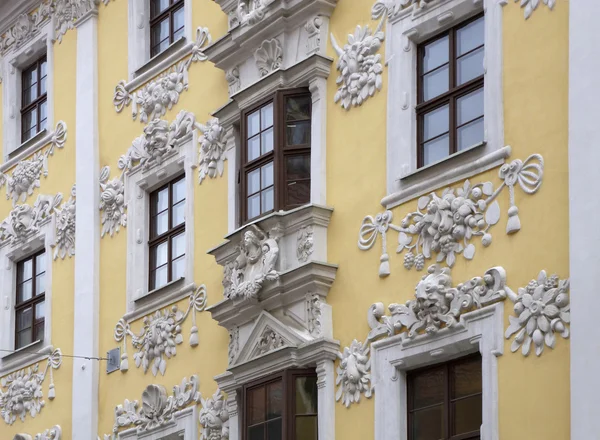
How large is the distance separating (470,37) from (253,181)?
3521 mm

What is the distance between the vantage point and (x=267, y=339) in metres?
18.8

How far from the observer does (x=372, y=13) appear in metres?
18.7

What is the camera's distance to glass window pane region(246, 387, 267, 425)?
18.6m

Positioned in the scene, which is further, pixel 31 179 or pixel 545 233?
pixel 31 179

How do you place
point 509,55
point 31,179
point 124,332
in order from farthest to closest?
point 31,179, point 124,332, point 509,55

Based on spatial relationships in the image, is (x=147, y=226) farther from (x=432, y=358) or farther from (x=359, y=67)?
(x=432, y=358)

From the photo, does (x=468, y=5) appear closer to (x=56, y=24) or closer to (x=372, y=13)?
(x=372, y=13)

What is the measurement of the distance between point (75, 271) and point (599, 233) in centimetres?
1008

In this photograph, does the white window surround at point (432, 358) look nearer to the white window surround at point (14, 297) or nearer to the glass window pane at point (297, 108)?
the glass window pane at point (297, 108)

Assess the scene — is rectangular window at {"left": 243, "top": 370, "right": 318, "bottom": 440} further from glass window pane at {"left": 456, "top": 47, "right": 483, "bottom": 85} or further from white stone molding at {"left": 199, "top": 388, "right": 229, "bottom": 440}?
glass window pane at {"left": 456, "top": 47, "right": 483, "bottom": 85}

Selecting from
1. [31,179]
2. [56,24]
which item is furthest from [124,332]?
[56,24]

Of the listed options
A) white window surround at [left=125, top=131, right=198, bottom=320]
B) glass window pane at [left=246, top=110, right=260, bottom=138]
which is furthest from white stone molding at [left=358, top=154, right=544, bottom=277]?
white window surround at [left=125, top=131, right=198, bottom=320]

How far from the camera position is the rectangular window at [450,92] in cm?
1719

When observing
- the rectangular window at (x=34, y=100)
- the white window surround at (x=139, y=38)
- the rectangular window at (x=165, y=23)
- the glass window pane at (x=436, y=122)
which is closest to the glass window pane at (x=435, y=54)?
the glass window pane at (x=436, y=122)
